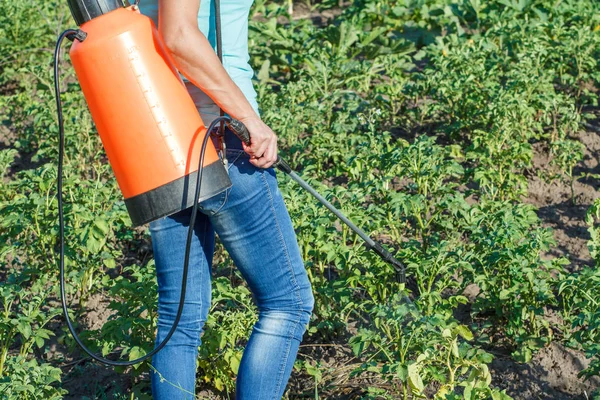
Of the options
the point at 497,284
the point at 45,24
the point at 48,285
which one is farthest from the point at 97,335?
the point at 45,24

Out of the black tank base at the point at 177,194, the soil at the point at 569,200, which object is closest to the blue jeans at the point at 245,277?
the black tank base at the point at 177,194

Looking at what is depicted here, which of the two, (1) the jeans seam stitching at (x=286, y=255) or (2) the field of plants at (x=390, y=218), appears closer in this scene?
(1) the jeans seam stitching at (x=286, y=255)

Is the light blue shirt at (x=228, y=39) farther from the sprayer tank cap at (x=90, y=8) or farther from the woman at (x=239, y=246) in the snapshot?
the sprayer tank cap at (x=90, y=8)

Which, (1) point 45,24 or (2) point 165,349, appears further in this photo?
(1) point 45,24

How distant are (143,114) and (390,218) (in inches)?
70.2

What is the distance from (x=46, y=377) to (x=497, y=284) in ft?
5.87

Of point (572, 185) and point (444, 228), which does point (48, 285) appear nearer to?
point (444, 228)

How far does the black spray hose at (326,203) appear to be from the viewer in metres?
2.54

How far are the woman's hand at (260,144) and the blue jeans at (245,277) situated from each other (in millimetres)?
51

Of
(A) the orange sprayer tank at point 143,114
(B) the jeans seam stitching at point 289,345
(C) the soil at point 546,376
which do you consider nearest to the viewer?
(A) the orange sprayer tank at point 143,114

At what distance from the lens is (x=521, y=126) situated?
16.1 feet

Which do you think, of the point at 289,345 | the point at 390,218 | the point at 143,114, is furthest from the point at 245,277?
the point at 390,218

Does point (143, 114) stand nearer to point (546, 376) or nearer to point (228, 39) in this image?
point (228, 39)

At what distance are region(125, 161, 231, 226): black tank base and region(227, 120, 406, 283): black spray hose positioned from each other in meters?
0.11
